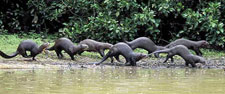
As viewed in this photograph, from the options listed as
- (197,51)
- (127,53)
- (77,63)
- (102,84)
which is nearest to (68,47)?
(77,63)

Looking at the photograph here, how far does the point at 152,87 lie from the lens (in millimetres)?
6105

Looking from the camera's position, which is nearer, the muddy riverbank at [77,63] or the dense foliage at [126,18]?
the muddy riverbank at [77,63]

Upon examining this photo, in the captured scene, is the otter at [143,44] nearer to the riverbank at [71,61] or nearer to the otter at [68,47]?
the riverbank at [71,61]

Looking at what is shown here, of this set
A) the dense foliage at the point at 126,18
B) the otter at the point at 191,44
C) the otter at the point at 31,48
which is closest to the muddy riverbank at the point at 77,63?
the otter at the point at 31,48

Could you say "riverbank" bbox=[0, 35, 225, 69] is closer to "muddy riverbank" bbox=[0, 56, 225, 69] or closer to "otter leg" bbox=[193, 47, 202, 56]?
"muddy riverbank" bbox=[0, 56, 225, 69]

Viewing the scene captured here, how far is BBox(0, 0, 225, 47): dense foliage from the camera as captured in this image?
1238 cm

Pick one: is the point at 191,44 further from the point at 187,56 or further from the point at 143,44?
the point at 187,56

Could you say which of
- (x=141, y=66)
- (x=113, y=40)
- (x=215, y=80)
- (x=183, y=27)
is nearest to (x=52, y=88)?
(x=215, y=80)

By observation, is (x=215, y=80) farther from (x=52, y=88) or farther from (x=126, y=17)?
(x=126, y=17)

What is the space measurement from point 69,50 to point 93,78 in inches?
130

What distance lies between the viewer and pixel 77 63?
33.0 ft

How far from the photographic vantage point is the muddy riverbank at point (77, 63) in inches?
355

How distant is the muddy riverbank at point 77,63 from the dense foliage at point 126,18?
1.56 m

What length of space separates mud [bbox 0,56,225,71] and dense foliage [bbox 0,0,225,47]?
1.49 metres
